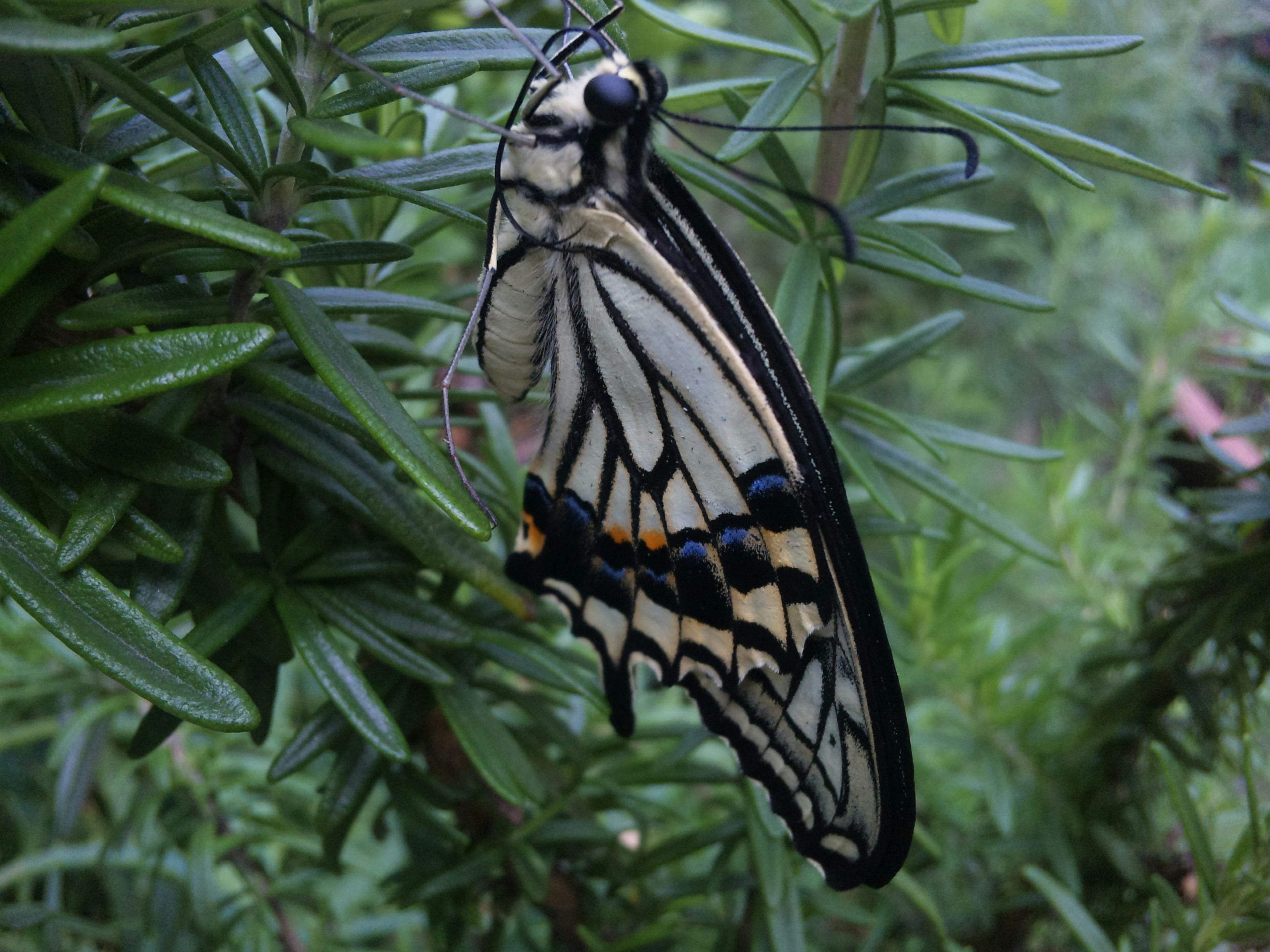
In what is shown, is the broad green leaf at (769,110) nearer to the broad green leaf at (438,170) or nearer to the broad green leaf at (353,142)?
the broad green leaf at (438,170)

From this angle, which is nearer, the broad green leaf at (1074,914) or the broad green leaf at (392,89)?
the broad green leaf at (392,89)

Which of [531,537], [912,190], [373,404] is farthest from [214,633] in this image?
[912,190]

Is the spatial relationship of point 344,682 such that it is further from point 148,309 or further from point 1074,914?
point 1074,914

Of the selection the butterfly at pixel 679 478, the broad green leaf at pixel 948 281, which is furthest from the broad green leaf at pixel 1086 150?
the butterfly at pixel 679 478

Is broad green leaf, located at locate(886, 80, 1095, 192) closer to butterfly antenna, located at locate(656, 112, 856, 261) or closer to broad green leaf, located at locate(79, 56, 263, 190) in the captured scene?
butterfly antenna, located at locate(656, 112, 856, 261)

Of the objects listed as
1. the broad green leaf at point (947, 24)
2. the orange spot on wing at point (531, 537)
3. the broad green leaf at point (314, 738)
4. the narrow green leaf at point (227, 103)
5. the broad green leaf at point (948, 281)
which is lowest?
the broad green leaf at point (314, 738)
